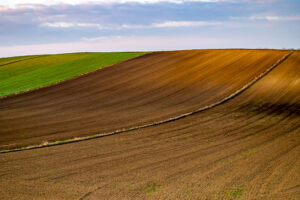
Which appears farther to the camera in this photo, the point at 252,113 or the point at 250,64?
the point at 250,64

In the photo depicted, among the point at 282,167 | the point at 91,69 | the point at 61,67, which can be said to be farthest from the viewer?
the point at 61,67

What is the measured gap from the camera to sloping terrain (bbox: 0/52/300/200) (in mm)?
8203

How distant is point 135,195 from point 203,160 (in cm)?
323

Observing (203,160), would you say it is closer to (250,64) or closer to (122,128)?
(122,128)

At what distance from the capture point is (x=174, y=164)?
32.9 ft

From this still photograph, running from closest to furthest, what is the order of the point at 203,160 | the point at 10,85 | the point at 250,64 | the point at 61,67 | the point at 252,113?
the point at 203,160 < the point at 252,113 < the point at 250,64 < the point at 10,85 < the point at 61,67

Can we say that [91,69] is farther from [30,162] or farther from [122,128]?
[30,162]

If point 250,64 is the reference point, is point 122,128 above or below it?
below

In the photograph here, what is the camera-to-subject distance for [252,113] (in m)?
16.6

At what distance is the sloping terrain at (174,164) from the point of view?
820 centimetres

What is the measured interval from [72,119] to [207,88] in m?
11.5

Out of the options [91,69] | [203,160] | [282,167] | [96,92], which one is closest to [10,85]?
[91,69]

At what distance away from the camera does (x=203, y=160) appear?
10266 mm

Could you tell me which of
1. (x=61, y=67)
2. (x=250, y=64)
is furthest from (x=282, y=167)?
(x=61, y=67)
